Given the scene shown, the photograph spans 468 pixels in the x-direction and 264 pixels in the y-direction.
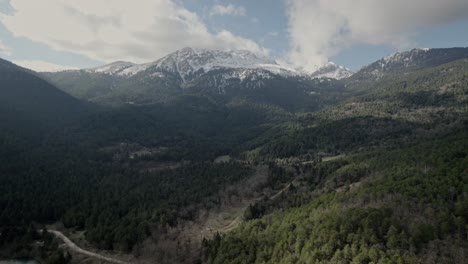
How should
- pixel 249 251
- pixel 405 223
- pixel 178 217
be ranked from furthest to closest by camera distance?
pixel 178 217
pixel 249 251
pixel 405 223

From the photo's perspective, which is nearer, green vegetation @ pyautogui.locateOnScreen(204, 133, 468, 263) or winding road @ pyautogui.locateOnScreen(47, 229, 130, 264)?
green vegetation @ pyautogui.locateOnScreen(204, 133, 468, 263)

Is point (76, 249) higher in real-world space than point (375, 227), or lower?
lower

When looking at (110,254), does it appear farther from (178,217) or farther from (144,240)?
(178,217)

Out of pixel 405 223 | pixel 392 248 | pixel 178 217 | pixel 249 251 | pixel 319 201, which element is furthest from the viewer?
pixel 178 217

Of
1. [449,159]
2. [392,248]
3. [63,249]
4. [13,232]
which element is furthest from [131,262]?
[449,159]

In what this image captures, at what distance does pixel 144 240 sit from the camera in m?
163

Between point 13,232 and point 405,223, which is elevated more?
point 405,223

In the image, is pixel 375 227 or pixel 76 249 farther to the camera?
pixel 76 249

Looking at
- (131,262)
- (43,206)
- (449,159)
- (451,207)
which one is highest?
(449,159)

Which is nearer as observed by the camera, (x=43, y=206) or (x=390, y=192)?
(x=390, y=192)

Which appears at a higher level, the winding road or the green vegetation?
the green vegetation

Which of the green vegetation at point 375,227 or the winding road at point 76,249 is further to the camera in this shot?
the winding road at point 76,249

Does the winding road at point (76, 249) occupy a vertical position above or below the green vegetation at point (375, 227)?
below

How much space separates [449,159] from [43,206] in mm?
207612
